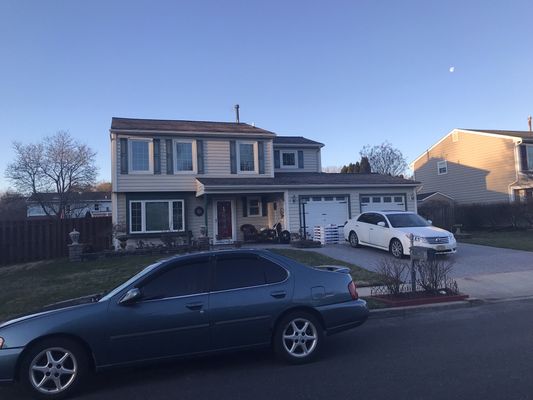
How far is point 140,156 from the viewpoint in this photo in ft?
66.0

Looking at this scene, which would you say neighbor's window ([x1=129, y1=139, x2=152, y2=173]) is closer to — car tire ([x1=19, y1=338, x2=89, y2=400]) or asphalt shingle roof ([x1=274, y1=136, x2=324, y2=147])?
asphalt shingle roof ([x1=274, y1=136, x2=324, y2=147])

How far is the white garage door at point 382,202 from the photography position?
21.3 metres

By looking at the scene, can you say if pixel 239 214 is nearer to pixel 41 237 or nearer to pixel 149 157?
pixel 149 157

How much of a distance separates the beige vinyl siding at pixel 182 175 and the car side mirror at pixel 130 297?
15.6m

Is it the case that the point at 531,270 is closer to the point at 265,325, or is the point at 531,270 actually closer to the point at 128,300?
the point at 265,325

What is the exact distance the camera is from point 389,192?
71.5 ft

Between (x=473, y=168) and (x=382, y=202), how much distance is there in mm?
15170

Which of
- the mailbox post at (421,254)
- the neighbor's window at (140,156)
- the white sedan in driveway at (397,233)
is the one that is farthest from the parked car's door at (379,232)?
the neighbor's window at (140,156)

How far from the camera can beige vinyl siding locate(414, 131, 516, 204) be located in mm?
30178

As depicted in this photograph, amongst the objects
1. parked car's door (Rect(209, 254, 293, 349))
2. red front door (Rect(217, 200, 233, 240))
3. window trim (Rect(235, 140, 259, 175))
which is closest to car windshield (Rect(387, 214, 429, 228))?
window trim (Rect(235, 140, 259, 175))

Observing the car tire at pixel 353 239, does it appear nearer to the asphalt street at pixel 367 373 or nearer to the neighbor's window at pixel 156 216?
the neighbor's window at pixel 156 216

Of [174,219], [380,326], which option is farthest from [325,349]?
[174,219]

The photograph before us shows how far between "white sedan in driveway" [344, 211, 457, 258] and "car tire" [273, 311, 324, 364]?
327 inches

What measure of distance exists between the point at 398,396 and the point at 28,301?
27.3 ft
